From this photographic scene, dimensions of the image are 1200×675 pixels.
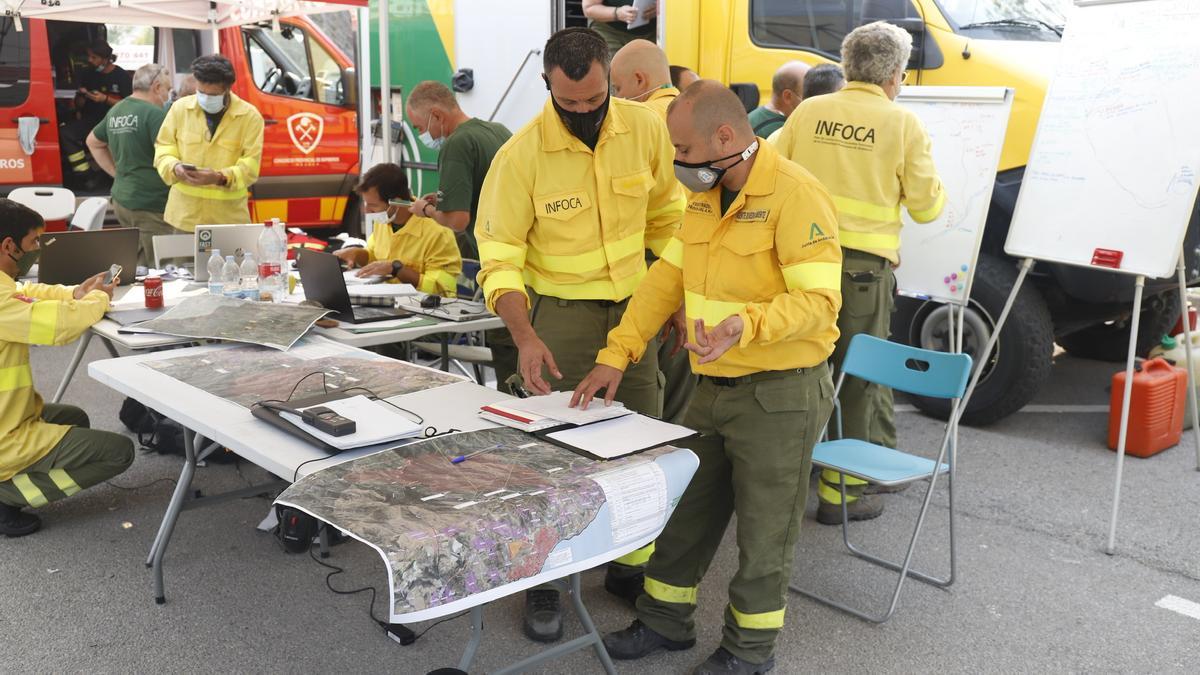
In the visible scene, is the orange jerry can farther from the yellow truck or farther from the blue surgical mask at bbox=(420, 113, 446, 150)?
the blue surgical mask at bbox=(420, 113, 446, 150)

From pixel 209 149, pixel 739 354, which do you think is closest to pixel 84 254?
pixel 209 149

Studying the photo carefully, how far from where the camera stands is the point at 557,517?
205cm

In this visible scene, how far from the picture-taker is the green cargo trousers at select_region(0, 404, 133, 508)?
144 inches

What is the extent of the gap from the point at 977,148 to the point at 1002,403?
1.33 metres

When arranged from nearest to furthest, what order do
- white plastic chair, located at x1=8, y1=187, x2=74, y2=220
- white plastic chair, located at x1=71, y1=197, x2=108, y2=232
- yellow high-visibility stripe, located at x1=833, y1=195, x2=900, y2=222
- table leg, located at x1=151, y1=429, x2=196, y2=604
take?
table leg, located at x1=151, y1=429, x2=196, y2=604 → yellow high-visibility stripe, located at x1=833, y1=195, x2=900, y2=222 → white plastic chair, located at x1=71, y1=197, x2=108, y2=232 → white plastic chair, located at x1=8, y1=187, x2=74, y2=220

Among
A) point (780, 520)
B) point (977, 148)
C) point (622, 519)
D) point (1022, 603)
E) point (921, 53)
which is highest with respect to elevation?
point (921, 53)

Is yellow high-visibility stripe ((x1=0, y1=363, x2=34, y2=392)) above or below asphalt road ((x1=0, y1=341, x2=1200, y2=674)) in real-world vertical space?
above

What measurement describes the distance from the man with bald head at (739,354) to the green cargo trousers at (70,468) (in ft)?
6.99

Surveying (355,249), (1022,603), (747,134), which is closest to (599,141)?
(747,134)

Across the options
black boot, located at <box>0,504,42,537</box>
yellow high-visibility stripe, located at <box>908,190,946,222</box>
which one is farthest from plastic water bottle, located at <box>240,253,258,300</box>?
yellow high-visibility stripe, located at <box>908,190,946,222</box>

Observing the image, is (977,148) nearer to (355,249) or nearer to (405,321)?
(405,321)

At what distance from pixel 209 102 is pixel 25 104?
2.55 m

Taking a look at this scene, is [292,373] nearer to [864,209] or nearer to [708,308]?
[708,308]

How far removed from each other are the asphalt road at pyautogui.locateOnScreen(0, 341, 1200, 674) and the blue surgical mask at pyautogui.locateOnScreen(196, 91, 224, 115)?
7.40 feet
